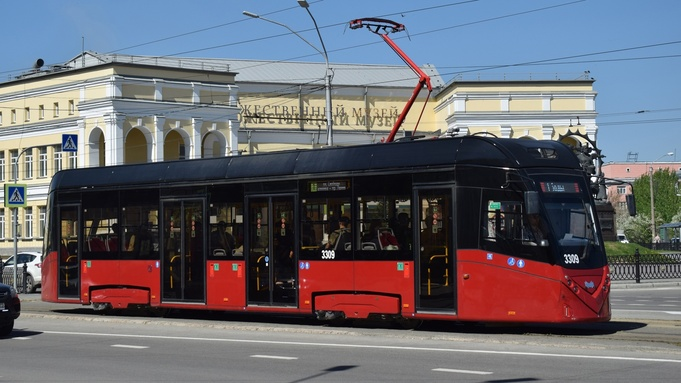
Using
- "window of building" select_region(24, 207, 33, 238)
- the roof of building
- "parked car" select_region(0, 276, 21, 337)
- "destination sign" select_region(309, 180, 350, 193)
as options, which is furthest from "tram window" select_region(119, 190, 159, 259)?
the roof of building

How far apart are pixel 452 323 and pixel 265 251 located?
3926mm

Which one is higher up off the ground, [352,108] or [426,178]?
[352,108]

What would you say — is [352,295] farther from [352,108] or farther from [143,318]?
[352,108]

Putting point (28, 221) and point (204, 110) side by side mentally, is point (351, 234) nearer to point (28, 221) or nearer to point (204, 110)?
point (204, 110)

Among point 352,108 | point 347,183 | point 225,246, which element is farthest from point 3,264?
point 352,108

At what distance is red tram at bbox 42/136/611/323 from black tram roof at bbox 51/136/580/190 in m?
0.03

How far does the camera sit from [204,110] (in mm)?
73938

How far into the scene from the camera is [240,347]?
1736 cm

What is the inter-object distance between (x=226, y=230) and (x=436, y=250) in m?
5.30

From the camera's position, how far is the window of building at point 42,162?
2918 inches

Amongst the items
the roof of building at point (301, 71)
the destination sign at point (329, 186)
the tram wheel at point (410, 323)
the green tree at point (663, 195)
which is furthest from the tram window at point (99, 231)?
the green tree at point (663, 195)

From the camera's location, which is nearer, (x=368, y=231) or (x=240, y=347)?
(x=240, y=347)

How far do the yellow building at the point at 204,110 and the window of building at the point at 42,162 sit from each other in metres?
0.07

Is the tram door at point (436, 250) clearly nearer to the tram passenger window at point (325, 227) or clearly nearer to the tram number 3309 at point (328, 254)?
the tram passenger window at point (325, 227)
